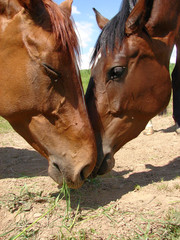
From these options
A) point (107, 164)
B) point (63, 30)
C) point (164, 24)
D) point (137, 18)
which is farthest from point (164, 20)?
point (107, 164)

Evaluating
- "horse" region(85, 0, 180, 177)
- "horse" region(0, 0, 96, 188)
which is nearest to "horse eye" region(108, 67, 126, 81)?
"horse" region(85, 0, 180, 177)

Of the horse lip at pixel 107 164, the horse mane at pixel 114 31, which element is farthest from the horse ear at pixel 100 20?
the horse lip at pixel 107 164

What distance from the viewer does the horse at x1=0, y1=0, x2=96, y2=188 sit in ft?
6.81

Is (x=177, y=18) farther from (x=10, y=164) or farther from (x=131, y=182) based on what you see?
(x=10, y=164)

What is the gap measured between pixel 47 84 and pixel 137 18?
129 cm

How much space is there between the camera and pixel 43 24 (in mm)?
2123

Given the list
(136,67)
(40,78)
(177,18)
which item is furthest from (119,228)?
(177,18)

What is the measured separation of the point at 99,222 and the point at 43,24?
1743 millimetres

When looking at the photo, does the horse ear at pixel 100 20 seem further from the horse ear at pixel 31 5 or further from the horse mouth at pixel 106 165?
the horse mouth at pixel 106 165

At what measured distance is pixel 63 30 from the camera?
2131mm

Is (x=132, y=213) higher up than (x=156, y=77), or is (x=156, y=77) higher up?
(x=156, y=77)

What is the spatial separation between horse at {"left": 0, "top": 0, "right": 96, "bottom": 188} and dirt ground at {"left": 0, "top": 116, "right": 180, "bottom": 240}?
0.32 m

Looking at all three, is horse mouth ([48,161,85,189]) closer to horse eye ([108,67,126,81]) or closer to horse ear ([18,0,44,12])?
horse eye ([108,67,126,81])

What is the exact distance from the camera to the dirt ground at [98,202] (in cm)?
184
